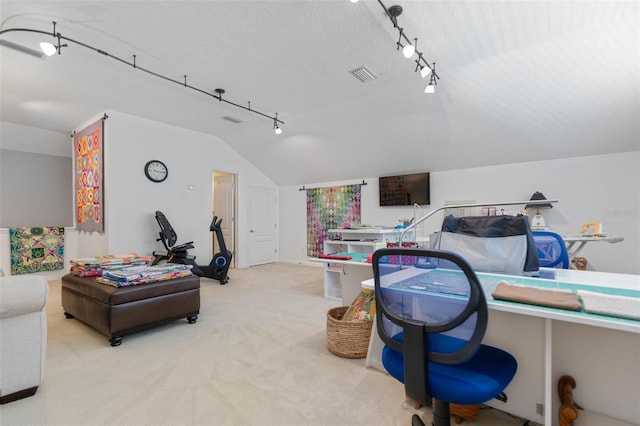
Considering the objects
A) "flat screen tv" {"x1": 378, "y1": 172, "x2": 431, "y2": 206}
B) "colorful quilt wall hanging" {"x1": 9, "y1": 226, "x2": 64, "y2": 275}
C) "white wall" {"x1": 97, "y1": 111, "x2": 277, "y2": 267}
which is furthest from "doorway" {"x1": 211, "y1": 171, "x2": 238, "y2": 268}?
"flat screen tv" {"x1": 378, "y1": 172, "x2": 431, "y2": 206}

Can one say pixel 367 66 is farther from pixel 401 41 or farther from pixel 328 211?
pixel 328 211

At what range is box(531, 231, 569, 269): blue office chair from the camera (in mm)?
2342

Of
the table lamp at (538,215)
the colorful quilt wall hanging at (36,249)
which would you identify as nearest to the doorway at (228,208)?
the colorful quilt wall hanging at (36,249)

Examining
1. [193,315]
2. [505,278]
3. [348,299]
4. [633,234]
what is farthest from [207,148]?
[633,234]

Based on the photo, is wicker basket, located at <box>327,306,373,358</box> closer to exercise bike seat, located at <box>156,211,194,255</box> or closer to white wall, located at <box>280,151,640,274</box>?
exercise bike seat, located at <box>156,211,194,255</box>

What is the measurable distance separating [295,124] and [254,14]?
276 cm

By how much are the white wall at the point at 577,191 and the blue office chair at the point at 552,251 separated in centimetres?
263

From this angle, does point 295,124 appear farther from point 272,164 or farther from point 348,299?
point 348,299

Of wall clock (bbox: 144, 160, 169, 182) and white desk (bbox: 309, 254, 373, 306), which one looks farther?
wall clock (bbox: 144, 160, 169, 182)

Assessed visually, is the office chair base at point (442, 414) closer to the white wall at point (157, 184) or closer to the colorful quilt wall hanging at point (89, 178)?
the white wall at point (157, 184)

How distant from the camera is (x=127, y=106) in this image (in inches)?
177

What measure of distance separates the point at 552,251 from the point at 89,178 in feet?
21.2

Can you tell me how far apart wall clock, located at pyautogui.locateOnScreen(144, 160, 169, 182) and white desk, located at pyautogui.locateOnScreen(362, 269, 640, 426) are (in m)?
5.22

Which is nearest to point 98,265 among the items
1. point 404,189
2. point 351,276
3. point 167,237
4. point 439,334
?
point 167,237
